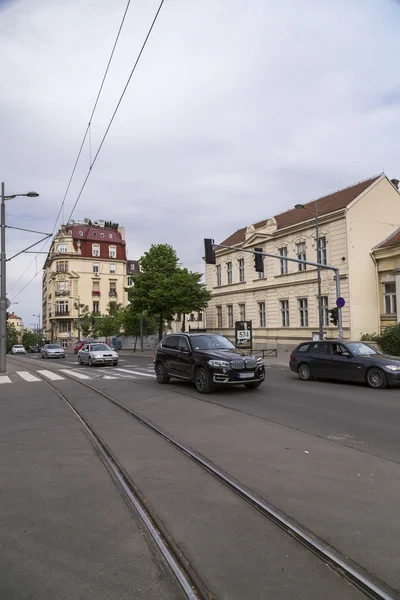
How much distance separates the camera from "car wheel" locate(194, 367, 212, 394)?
11.8 m

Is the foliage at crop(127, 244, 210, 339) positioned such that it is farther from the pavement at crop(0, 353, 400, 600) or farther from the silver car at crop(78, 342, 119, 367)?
the pavement at crop(0, 353, 400, 600)

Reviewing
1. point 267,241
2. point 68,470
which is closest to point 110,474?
point 68,470

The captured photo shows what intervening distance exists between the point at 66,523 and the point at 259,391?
8.84m

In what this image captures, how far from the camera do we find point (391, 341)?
22.5 m

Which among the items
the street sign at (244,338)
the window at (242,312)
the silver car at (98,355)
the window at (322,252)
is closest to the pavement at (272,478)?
the silver car at (98,355)

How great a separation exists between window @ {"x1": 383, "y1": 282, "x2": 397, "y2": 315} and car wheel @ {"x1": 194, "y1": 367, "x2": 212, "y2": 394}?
20366 millimetres

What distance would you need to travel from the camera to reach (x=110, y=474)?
209 inches

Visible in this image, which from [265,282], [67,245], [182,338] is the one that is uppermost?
[67,245]

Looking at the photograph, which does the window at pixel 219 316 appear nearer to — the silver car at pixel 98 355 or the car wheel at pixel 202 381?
the silver car at pixel 98 355

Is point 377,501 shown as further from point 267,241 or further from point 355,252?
point 267,241

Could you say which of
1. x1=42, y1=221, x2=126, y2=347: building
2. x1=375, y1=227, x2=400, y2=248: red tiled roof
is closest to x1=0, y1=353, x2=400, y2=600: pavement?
x1=375, y1=227, x2=400, y2=248: red tiled roof

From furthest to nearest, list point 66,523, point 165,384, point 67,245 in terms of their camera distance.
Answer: point 67,245 < point 165,384 < point 66,523

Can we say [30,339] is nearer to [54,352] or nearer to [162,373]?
[54,352]

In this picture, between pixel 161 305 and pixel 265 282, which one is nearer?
pixel 265 282
